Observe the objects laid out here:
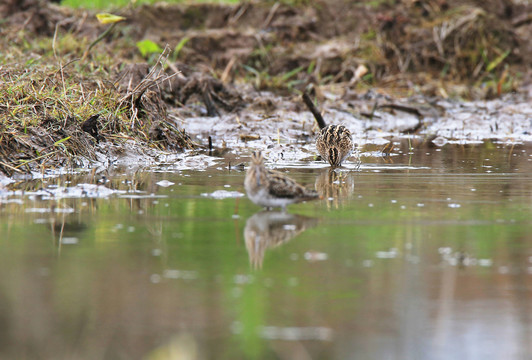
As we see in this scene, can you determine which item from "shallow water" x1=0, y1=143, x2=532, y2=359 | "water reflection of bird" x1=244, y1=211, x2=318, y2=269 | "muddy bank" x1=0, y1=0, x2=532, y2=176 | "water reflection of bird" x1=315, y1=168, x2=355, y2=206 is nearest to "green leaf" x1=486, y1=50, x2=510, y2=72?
"muddy bank" x1=0, y1=0, x2=532, y2=176

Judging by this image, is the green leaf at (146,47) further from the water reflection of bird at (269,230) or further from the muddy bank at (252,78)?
the water reflection of bird at (269,230)

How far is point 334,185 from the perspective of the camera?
7.82 meters

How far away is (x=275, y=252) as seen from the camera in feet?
16.2

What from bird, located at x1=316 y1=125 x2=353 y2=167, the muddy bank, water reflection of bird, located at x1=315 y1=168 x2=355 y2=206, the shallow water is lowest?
the shallow water

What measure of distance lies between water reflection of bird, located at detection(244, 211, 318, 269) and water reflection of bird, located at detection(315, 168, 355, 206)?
29.4 inches

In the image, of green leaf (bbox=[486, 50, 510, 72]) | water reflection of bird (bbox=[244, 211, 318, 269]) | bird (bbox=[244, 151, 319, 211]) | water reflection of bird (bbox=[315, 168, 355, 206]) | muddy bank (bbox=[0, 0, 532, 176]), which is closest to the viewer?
water reflection of bird (bbox=[244, 211, 318, 269])

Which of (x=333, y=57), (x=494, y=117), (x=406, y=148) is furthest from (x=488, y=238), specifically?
(x=333, y=57)

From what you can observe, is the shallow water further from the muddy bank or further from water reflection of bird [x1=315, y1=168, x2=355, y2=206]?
the muddy bank

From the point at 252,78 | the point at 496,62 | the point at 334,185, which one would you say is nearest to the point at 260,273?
the point at 334,185

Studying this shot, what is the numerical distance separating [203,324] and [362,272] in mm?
1180

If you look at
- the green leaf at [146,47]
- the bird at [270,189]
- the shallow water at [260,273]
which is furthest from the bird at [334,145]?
the green leaf at [146,47]

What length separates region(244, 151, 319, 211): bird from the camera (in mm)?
6156

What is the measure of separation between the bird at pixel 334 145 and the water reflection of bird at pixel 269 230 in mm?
3207

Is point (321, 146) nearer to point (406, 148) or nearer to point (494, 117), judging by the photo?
point (406, 148)
